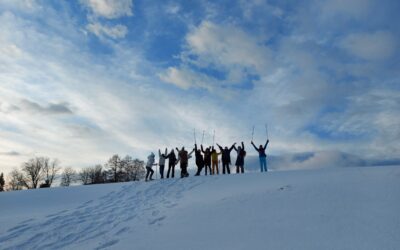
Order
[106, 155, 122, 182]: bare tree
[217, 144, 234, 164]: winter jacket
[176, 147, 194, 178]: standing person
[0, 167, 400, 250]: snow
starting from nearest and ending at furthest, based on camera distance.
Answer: [0, 167, 400, 250]: snow < [176, 147, 194, 178]: standing person < [217, 144, 234, 164]: winter jacket < [106, 155, 122, 182]: bare tree

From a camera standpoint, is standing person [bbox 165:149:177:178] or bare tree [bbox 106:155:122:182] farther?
bare tree [bbox 106:155:122:182]

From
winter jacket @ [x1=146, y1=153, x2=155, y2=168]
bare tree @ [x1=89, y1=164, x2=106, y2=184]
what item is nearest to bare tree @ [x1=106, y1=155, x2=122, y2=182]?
bare tree @ [x1=89, y1=164, x2=106, y2=184]

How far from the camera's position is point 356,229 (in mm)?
7465

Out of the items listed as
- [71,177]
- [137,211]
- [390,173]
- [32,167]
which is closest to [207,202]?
[137,211]

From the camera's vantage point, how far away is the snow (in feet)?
23.9

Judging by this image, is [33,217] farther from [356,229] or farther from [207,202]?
[356,229]

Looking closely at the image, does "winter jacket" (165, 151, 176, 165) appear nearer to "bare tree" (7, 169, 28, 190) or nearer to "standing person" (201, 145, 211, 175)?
"standing person" (201, 145, 211, 175)

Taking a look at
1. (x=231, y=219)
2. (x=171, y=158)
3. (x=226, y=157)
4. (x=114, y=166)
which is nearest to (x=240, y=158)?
(x=226, y=157)

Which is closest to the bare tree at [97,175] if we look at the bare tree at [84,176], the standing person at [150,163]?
Answer: the bare tree at [84,176]

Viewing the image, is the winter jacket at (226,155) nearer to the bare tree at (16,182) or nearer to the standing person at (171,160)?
the standing person at (171,160)

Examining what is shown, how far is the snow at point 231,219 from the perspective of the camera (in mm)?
7277

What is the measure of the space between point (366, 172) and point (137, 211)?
9039 millimetres

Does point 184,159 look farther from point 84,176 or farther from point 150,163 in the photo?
point 84,176

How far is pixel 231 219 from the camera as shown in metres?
9.06
